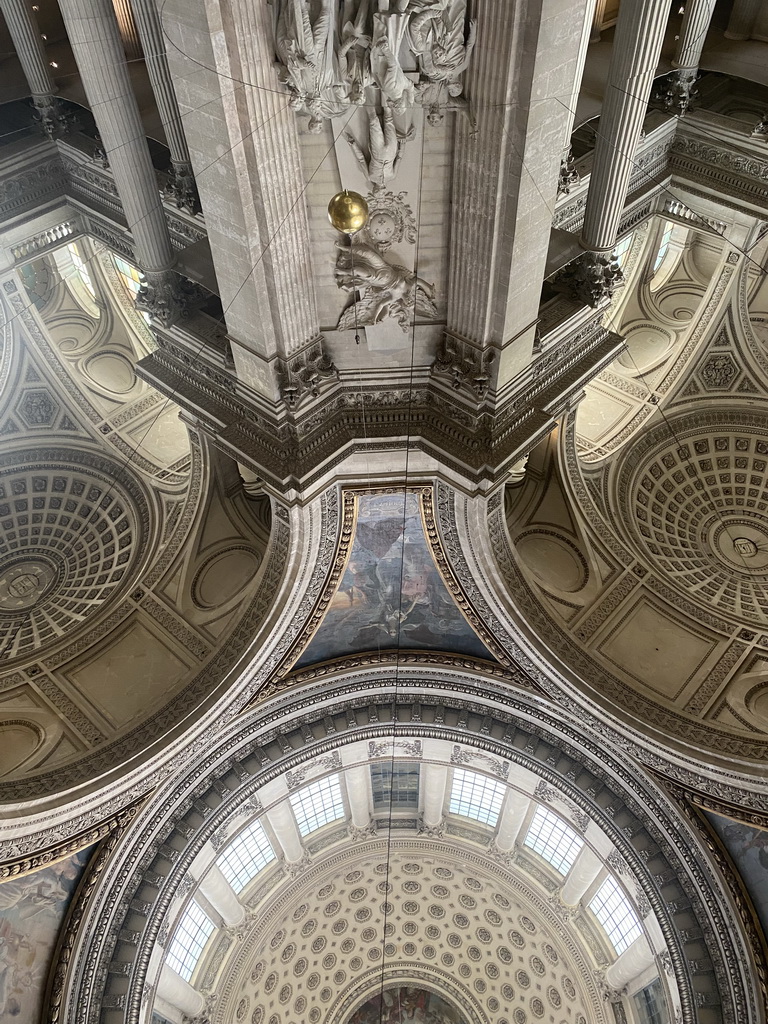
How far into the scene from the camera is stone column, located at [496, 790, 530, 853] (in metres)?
18.9

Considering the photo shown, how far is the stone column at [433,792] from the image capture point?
1944cm

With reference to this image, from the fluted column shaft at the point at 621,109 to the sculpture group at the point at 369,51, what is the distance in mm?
3285

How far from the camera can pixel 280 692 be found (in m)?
14.9

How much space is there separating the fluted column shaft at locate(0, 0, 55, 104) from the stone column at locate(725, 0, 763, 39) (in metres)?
14.4

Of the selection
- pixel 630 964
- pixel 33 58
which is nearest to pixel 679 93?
pixel 33 58

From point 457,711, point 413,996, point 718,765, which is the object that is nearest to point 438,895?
point 413,996

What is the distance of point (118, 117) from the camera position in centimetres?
1048

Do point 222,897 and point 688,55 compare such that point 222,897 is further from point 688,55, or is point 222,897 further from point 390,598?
point 688,55

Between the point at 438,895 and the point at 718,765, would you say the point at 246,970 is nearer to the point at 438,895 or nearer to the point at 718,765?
the point at 438,895

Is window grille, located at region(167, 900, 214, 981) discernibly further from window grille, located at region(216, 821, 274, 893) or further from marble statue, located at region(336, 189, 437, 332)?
marble statue, located at region(336, 189, 437, 332)

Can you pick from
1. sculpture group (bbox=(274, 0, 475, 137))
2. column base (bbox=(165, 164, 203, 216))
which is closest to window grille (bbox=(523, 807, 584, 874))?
column base (bbox=(165, 164, 203, 216))

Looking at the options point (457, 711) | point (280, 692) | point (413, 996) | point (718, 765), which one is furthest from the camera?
point (413, 996)

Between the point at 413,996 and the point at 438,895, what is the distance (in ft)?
8.80

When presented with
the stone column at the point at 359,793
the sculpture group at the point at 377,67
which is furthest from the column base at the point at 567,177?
the stone column at the point at 359,793
